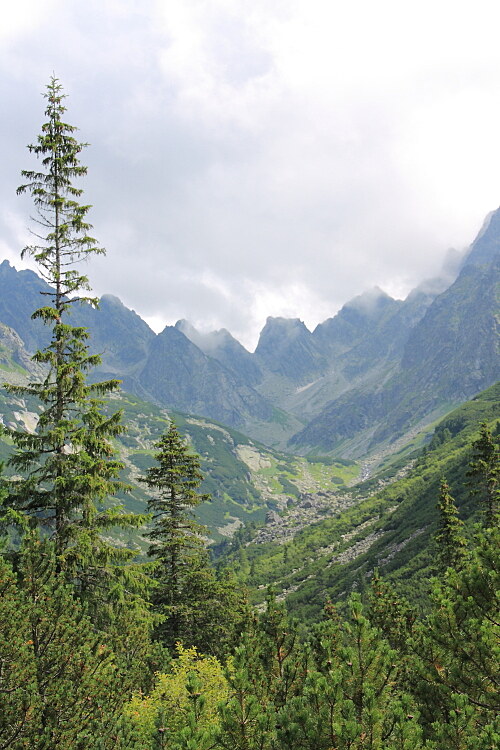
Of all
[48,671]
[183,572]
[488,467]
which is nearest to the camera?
[48,671]

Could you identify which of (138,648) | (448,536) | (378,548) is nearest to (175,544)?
(138,648)

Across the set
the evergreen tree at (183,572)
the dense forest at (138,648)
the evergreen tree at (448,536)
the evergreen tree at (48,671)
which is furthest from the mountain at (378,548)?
the evergreen tree at (48,671)

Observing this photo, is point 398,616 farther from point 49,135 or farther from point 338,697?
point 49,135

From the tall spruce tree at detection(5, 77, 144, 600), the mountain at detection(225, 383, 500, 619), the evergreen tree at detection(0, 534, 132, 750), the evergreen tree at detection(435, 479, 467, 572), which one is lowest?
the mountain at detection(225, 383, 500, 619)

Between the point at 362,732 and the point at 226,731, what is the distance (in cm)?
234

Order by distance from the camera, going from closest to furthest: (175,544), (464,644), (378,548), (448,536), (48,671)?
1. (464,644)
2. (48,671)
3. (175,544)
4. (448,536)
5. (378,548)

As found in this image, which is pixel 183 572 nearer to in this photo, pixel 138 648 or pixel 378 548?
pixel 138 648

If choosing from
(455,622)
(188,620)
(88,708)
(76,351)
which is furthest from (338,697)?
(188,620)

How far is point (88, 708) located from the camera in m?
10.7

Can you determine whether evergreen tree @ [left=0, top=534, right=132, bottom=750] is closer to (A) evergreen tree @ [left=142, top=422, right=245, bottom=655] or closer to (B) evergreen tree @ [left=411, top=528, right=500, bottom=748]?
(B) evergreen tree @ [left=411, top=528, right=500, bottom=748]

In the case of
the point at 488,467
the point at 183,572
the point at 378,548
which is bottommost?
the point at 378,548

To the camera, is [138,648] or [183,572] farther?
[183,572]

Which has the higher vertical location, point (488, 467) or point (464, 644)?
point (464, 644)

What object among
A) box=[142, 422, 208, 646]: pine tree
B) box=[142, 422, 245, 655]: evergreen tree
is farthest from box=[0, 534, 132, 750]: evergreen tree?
box=[142, 422, 208, 646]: pine tree
